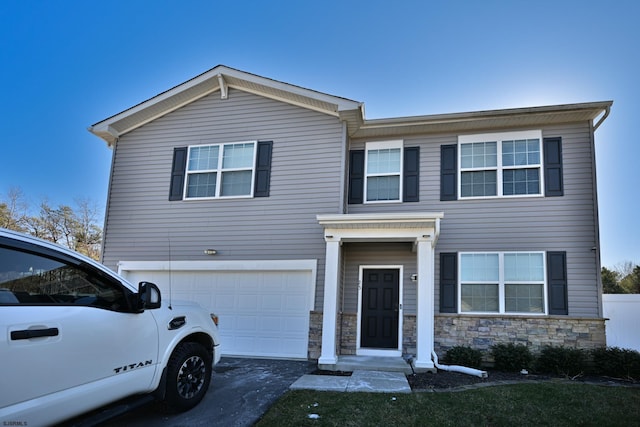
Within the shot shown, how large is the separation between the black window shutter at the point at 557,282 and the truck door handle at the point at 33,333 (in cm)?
882

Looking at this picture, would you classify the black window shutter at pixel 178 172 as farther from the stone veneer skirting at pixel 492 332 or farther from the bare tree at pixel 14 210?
the bare tree at pixel 14 210

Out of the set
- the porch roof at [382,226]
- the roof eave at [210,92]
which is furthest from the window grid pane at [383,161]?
the porch roof at [382,226]

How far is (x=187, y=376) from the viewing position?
195 inches

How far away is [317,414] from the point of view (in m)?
5.01

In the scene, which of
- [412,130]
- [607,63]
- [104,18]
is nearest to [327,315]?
[412,130]

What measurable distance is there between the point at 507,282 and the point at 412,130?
3.99m

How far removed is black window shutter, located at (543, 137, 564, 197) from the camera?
917 cm

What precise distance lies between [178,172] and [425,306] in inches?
263

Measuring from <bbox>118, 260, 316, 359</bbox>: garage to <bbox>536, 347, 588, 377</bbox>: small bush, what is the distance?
469cm

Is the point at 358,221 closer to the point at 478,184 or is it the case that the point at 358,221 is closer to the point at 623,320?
the point at 478,184

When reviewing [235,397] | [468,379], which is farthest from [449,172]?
[235,397]

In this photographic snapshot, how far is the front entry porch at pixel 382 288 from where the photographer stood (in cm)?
802

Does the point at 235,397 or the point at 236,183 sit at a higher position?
the point at 236,183

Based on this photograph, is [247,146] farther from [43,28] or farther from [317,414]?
[43,28]
